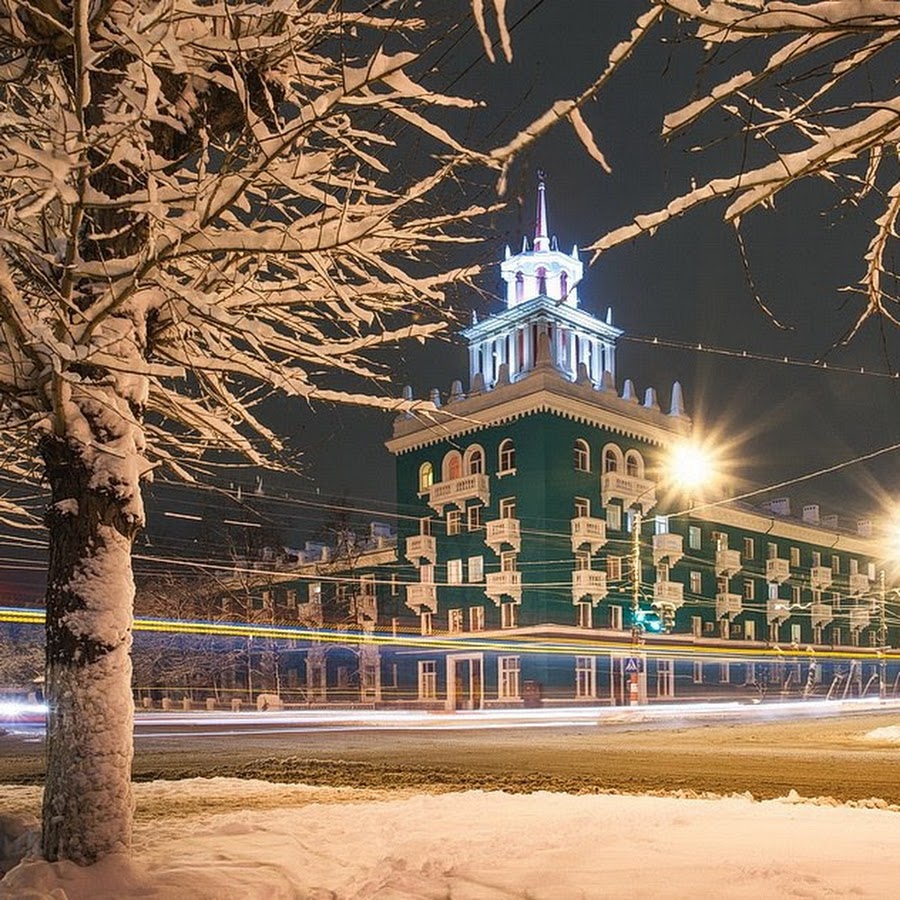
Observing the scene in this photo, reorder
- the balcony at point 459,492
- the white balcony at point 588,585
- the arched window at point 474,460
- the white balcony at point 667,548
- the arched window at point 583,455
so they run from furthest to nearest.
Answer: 1. the white balcony at point 667,548
2. the arched window at point 474,460
3. the balcony at point 459,492
4. the arched window at point 583,455
5. the white balcony at point 588,585

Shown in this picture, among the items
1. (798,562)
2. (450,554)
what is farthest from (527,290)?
(798,562)

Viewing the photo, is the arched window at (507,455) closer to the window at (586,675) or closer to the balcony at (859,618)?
the window at (586,675)

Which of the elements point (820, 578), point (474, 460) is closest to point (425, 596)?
point (474, 460)

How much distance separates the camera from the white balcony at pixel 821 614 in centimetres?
6234

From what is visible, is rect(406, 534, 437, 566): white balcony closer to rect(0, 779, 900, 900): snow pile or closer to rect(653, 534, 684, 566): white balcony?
rect(653, 534, 684, 566): white balcony

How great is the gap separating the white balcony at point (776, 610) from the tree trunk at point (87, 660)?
56168 millimetres

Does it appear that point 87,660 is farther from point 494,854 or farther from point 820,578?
point 820,578

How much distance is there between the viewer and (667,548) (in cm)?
4762

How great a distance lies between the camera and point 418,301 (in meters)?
7.57

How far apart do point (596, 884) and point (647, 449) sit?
4278 cm

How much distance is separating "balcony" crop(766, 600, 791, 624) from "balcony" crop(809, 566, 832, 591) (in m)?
4.84

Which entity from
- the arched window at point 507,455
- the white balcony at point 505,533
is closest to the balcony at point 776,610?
the white balcony at point 505,533

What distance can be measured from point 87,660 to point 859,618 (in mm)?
68762

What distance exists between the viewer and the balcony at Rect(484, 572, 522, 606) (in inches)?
1667
